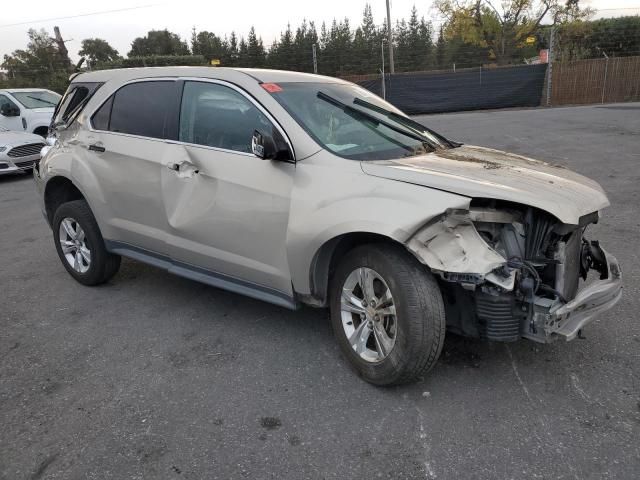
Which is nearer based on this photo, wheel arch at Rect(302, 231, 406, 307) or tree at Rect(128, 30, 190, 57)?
wheel arch at Rect(302, 231, 406, 307)

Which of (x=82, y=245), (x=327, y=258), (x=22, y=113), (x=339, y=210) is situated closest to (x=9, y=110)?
(x=22, y=113)

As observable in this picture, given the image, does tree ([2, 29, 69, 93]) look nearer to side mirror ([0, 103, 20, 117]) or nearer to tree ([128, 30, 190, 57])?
tree ([128, 30, 190, 57])

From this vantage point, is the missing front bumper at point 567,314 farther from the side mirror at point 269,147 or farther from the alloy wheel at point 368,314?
the side mirror at point 269,147

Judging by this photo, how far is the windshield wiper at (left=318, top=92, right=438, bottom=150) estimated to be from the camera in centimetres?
380

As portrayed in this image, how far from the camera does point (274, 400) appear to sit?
3068mm

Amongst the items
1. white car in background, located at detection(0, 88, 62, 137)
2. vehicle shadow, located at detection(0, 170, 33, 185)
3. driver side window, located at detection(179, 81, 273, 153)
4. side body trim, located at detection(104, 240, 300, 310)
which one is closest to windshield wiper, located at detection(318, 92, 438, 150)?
driver side window, located at detection(179, 81, 273, 153)

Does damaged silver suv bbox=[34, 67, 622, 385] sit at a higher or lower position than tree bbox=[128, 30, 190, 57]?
lower

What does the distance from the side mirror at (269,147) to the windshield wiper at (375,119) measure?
0.70m

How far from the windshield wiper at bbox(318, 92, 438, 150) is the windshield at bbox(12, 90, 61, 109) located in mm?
12827

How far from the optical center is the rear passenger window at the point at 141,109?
4055 mm

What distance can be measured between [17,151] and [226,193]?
33.3 feet

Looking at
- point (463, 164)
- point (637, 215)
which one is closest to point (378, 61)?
point (637, 215)

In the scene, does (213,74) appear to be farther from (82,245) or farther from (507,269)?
(507,269)

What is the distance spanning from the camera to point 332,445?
2.67 metres
